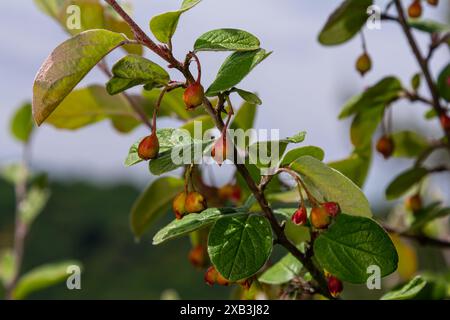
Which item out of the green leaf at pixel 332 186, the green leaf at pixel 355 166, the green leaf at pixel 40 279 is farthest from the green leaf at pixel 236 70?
the green leaf at pixel 40 279

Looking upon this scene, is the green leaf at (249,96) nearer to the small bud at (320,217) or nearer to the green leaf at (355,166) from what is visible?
the small bud at (320,217)

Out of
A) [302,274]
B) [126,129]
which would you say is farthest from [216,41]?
[126,129]

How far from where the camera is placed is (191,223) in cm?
89

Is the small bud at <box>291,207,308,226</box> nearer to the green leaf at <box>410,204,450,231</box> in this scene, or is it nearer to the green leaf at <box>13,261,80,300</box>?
the green leaf at <box>410,204,450,231</box>

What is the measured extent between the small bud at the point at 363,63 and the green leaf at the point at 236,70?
24.5 inches

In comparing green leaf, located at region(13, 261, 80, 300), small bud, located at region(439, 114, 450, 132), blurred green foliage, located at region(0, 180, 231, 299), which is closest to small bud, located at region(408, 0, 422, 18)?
small bud, located at region(439, 114, 450, 132)

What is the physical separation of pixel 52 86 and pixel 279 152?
290 mm

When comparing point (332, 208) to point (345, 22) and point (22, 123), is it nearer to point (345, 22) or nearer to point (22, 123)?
point (345, 22)

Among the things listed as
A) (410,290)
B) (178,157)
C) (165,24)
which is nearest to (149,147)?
(178,157)

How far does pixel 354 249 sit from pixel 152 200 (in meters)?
0.58

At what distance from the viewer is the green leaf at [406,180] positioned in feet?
4.89

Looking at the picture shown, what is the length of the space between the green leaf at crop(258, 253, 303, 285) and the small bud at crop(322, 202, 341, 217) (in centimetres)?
21

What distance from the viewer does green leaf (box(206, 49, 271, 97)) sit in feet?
2.62
